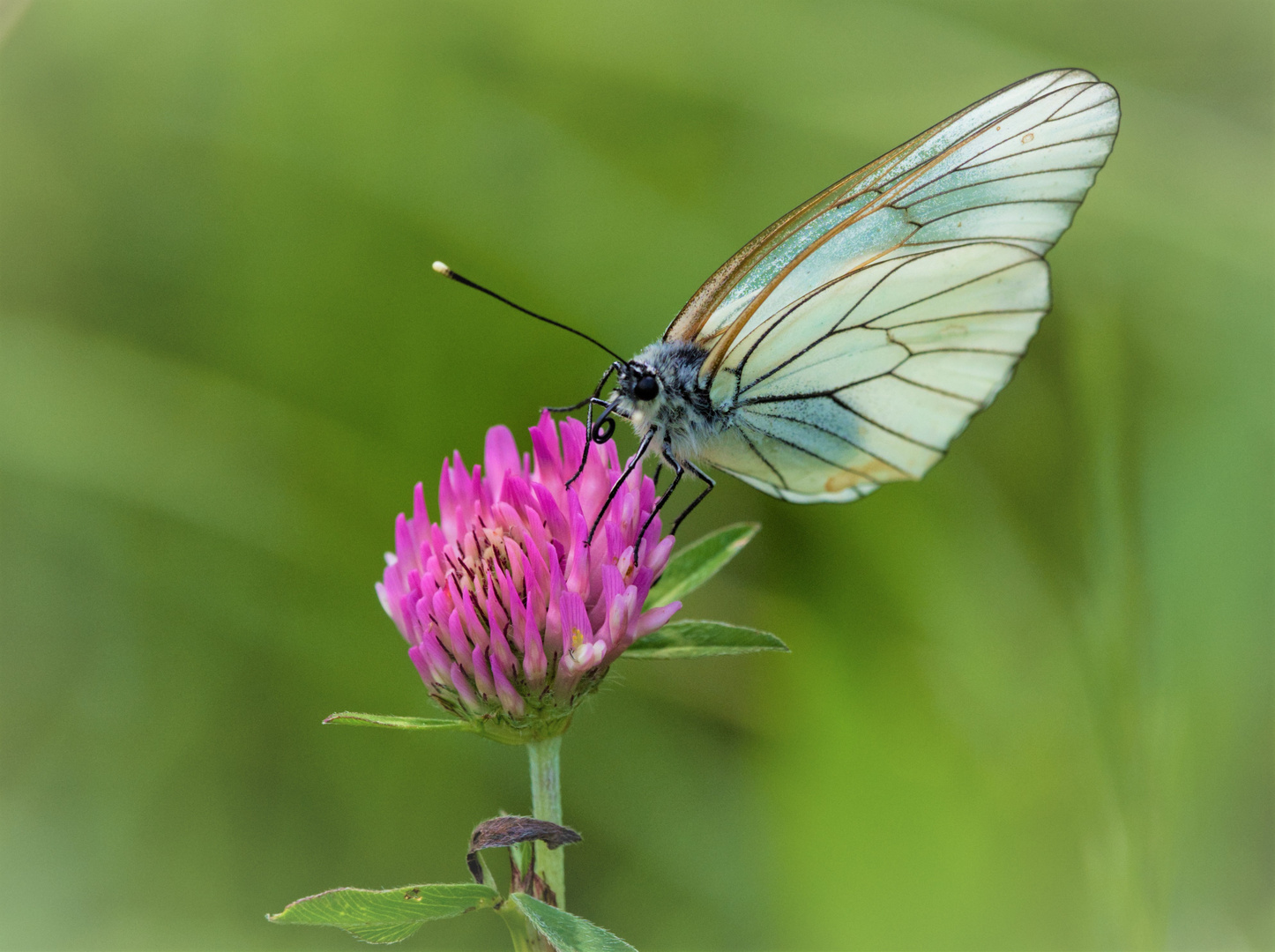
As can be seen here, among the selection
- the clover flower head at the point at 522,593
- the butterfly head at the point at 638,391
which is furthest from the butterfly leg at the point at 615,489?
the butterfly head at the point at 638,391

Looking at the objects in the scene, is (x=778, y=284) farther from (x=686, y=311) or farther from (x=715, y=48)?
(x=715, y=48)

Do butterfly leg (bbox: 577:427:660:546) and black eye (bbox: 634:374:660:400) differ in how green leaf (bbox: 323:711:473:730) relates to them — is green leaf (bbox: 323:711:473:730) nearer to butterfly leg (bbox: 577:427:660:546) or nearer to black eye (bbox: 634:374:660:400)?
butterfly leg (bbox: 577:427:660:546)

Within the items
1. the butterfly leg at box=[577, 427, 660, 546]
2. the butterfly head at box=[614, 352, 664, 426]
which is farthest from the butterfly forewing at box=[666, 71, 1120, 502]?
the butterfly leg at box=[577, 427, 660, 546]

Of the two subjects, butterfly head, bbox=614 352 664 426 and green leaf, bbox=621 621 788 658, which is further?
butterfly head, bbox=614 352 664 426

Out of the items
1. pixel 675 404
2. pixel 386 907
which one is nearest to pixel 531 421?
pixel 675 404

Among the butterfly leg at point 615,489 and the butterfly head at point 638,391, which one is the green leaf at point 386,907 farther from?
the butterfly head at point 638,391

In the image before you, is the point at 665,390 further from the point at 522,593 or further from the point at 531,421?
the point at 531,421
